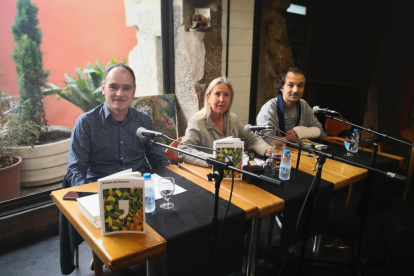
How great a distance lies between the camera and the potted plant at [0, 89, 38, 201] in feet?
8.02

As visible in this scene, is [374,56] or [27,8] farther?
[374,56]

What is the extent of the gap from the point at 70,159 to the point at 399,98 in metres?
4.03

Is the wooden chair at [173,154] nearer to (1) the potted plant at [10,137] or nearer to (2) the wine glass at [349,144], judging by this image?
(1) the potted plant at [10,137]

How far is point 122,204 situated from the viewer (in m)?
1.23

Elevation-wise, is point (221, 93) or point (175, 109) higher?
point (221, 93)

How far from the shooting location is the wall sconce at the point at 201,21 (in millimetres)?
2883

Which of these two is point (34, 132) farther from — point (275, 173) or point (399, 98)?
point (399, 98)

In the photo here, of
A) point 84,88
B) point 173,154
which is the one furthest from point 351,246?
point 84,88

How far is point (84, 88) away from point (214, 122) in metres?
1.25

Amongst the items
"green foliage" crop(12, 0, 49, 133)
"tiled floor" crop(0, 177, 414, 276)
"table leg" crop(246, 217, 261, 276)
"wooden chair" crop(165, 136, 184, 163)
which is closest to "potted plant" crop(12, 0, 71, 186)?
"green foliage" crop(12, 0, 49, 133)

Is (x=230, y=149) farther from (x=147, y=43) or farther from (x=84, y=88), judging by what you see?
(x=147, y=43)

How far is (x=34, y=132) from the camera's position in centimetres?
256

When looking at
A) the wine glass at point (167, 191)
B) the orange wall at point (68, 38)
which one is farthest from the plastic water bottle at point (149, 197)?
the orange wall at point (68, 38)

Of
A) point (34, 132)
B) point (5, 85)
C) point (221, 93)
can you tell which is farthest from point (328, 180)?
point (5, 85)
